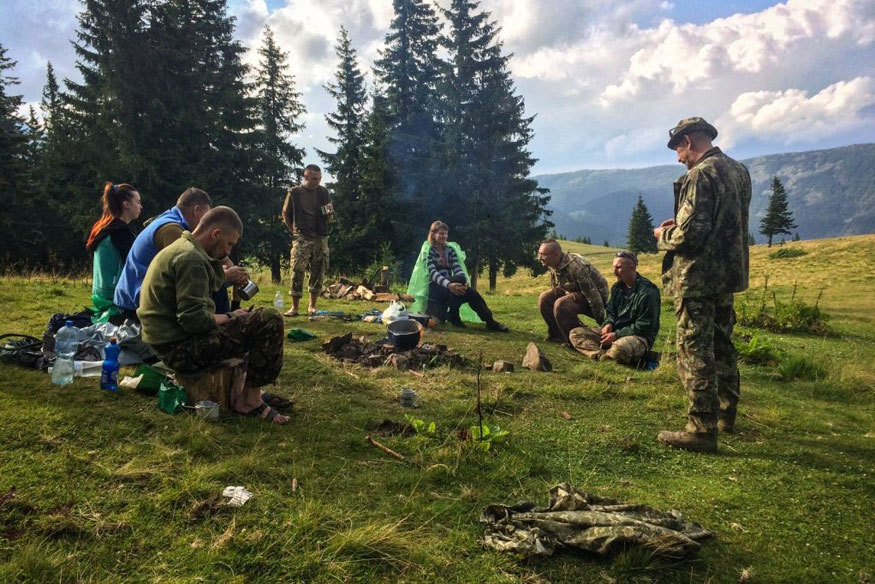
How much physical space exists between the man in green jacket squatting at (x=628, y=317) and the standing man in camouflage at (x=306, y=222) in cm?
550

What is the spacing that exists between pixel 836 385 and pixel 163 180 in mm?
23045

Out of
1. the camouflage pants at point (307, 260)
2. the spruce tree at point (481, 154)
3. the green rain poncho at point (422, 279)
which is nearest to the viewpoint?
the green rain poncho at point (422, 279)

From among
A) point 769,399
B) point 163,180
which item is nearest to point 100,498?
point 769,399

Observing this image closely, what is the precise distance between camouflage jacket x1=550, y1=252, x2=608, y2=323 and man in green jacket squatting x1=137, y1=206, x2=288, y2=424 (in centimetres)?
529

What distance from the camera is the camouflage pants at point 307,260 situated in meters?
9.21

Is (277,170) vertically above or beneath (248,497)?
above

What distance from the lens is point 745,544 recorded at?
261cm

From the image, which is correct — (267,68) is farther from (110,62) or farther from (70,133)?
(70,133)

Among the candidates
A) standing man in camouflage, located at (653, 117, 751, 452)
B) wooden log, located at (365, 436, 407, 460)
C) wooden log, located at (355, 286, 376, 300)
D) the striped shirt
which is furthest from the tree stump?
wooden log, located at (355, 286, 376, 300)

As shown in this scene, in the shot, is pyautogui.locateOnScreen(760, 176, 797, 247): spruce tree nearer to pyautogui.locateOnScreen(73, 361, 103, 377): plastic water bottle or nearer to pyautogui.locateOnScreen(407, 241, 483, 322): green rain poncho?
pyautogui.locateOnScreen(407, 241, 483, 322): green rain poncho

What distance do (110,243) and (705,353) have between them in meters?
6.22

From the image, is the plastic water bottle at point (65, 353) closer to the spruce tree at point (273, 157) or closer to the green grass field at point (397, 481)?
the green grass field at point (397, 481)

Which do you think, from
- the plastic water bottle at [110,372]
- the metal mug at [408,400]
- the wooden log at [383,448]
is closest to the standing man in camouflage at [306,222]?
the plastic water bottle at [110,372]

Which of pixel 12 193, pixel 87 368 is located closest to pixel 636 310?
pixel 87 368
